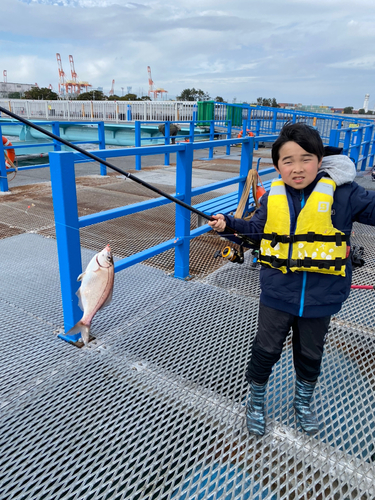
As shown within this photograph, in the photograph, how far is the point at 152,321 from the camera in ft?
8.87

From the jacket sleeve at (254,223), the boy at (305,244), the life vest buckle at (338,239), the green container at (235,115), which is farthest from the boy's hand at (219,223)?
the green container at (235,115)

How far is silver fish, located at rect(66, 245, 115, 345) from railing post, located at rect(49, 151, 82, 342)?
0.59m

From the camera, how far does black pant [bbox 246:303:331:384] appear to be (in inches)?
67.3

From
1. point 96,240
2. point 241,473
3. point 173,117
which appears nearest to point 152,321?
point 241,473

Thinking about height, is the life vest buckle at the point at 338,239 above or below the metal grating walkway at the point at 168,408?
above

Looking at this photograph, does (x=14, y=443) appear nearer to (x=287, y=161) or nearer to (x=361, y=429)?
(x=361, y=429)

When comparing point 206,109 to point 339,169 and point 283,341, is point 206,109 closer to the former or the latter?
point 339,169

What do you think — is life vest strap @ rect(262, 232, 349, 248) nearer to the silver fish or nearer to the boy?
the boy

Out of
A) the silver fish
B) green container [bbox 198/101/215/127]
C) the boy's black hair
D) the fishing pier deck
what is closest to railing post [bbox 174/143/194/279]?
the fishing pier deck

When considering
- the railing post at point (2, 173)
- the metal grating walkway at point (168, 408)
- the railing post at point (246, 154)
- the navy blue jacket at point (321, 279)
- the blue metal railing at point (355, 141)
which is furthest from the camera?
the blue metal railing at point (355, 141)

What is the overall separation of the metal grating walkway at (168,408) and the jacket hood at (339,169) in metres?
1.23

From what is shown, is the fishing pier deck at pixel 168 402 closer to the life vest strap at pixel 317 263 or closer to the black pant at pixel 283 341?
the black pant at pixel 283 341

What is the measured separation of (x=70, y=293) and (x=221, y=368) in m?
1.10

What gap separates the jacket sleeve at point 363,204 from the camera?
1.62m
